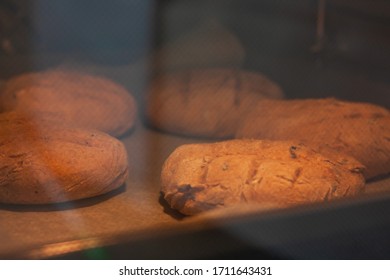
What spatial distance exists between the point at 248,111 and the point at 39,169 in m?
0.65

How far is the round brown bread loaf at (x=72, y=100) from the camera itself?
159 cm

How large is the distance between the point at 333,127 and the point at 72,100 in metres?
0.66

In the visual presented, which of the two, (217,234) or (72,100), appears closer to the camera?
(217,234)

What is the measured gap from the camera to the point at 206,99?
1718 mm

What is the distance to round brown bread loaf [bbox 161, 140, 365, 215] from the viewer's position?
1.17m

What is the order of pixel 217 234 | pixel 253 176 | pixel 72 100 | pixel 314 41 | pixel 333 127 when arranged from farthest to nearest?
pixel 314 41 → pixel 72 100 → pixel 333 127 → pixel 253 176 → pixel 217 234

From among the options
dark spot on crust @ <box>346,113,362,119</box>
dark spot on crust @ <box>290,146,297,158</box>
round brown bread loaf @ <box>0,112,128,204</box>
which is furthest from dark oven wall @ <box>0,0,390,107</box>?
dark spot on crust @ <box>290,146,297,158</box>

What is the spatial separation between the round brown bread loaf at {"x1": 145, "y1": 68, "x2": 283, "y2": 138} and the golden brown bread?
7 centimetres

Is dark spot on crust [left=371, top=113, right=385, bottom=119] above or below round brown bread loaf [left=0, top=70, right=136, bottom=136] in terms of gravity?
above

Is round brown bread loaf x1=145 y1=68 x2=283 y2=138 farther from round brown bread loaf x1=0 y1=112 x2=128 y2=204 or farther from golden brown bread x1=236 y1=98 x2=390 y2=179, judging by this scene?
round brown bread loaf x1=0 y1=112 x2=128 y2=204

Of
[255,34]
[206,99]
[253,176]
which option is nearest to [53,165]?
[253,176]

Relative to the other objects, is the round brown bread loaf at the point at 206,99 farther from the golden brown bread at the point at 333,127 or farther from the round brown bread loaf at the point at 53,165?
the round brown bread loaf at the point at 53,165

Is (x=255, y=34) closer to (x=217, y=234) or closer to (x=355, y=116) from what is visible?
(x=355, y=116)
